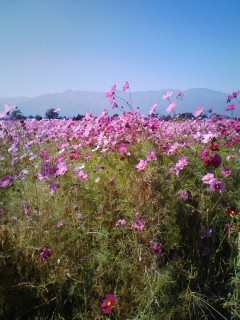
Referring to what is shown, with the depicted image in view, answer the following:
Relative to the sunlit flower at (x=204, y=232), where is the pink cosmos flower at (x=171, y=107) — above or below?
above

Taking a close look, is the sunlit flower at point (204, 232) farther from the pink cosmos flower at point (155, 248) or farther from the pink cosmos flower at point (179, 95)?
the pink cosmos flower at point (179, 95)

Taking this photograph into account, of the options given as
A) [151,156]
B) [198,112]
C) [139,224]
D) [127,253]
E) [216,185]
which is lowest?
[127,253]

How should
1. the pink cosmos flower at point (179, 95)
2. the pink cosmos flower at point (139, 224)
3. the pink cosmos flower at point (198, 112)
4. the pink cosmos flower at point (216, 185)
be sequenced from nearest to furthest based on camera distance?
the pink cosmos flower at point (139, 224)
the pink cosmos flower at point (216, 185)
the pink cosmos flower at point (198, 112)
the pink cosmos flower at point (179, 95)

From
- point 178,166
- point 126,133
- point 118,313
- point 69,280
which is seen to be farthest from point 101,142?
point 118,313

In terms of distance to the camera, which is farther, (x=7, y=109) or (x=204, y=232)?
(x=7, y=109)

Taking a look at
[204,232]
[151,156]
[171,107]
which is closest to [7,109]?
[151,156]

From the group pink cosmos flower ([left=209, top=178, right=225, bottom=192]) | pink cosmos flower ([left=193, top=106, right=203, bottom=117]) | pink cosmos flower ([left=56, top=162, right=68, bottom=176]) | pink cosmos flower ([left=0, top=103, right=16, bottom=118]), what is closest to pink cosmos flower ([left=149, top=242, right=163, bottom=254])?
pink cosmos flower ([left=209, top=178, right=225, bottom=192])

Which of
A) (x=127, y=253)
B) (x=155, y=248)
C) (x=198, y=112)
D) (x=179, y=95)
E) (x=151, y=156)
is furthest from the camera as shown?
(x=179, y=95)

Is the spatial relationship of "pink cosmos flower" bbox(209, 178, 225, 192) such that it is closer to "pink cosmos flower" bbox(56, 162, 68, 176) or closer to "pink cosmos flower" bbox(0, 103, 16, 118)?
"pink cosmos flower" bbox(56, 162, 68, 176)

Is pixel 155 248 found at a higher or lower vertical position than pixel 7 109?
lower

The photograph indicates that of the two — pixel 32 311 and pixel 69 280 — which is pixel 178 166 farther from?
pixel 32 311

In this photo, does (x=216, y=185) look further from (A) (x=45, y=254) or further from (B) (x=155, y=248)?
(A) (x=45, y=254)

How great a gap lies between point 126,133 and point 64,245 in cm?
174

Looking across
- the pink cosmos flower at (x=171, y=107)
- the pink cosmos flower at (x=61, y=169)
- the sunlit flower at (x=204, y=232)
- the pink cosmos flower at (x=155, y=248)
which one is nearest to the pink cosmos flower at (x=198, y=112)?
the pink cosmos flower at (x=171, y=107)
